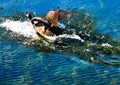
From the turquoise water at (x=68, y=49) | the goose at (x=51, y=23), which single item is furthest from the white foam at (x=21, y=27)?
the goose at (x=51, y=23)

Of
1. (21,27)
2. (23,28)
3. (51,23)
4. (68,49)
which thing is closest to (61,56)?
(68,49)

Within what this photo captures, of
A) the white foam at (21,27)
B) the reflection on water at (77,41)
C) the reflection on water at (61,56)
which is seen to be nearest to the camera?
the reflection on water at (61,56)

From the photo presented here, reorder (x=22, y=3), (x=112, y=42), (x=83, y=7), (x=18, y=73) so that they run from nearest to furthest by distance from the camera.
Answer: (x=18, y=73) → (x=112, y=42) → (x=83, y=7) → (x=22, y=3)

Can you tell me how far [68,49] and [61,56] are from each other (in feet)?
2.29

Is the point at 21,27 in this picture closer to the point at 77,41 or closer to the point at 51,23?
the point at 51,23

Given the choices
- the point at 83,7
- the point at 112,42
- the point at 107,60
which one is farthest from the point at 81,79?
the point at 83,7

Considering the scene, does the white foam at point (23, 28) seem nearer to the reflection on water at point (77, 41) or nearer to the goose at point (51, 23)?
the reflection on water at point (77, 41)

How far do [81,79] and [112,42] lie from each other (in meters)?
3.49

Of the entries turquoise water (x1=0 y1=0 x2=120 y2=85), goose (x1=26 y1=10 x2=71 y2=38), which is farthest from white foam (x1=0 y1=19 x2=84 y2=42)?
goose (x1=26 y1=10 x2=71 y2=38)

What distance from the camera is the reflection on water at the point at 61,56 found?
13.3 meters

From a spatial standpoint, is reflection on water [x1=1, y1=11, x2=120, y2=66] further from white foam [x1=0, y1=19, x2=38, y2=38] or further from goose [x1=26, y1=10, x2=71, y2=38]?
goose [x1=26, y1=10, x2=71, y2=38]

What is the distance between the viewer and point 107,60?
14281 mm

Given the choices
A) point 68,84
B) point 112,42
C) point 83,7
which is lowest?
point 68,84

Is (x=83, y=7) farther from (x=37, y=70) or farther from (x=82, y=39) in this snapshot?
(x=37, y=70)
